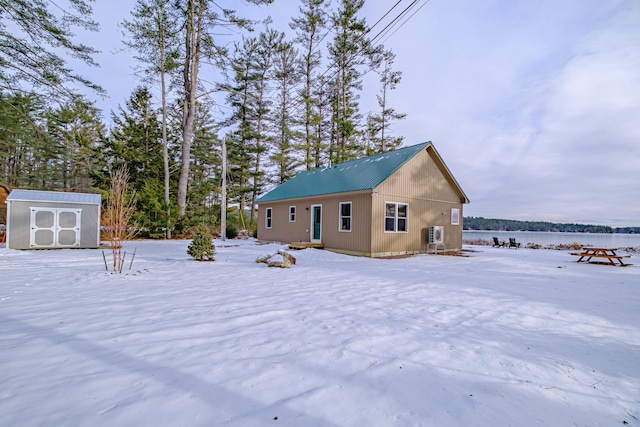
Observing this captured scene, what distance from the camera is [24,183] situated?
23.9m

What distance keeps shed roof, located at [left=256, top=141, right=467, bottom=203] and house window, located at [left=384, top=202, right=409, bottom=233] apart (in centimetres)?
134

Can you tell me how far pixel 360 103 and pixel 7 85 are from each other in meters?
20.1

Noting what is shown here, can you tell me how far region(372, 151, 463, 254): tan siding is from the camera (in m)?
10.9

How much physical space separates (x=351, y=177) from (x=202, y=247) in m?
6.94

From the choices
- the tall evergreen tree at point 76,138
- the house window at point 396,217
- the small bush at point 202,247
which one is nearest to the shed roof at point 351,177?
the house window at point 396,217

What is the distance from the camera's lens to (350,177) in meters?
12.7

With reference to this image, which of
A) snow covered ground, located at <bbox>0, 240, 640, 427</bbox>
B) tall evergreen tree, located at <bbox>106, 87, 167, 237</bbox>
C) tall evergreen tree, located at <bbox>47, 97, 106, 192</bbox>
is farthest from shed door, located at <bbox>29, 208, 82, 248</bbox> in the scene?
snow covered ground, located at <bbox>0, 240, 640, 427</bbox>

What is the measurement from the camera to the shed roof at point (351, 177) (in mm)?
11291

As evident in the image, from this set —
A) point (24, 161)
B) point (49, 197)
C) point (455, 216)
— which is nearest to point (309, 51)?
point (455, 216)

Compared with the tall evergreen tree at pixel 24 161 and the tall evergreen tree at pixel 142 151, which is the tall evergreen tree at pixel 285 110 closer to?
the tall evergreen tree at pixel 142 151

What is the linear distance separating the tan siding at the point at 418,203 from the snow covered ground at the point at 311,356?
227 inches

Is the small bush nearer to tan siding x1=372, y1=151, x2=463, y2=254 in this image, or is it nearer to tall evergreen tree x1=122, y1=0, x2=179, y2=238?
tan siding x1=372, y1=151, x2=463, y2=254

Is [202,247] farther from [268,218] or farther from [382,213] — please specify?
[268,218]

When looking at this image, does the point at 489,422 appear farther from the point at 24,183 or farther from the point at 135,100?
the point at 24,183
